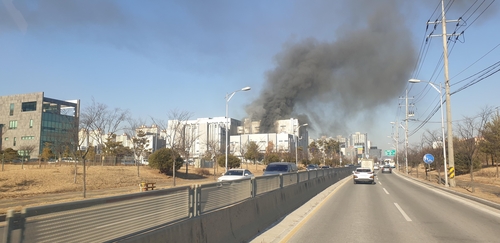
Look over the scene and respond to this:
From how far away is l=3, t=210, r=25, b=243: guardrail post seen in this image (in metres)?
3.24

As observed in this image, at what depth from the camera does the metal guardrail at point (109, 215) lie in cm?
341

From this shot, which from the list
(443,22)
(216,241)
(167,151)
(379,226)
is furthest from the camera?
(167,151)

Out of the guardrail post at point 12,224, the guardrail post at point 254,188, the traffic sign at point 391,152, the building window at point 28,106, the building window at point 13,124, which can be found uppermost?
the building window at point 28,106

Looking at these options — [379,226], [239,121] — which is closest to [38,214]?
[379,226]

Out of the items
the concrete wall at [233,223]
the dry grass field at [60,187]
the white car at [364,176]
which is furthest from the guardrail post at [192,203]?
the white car at [364,176]

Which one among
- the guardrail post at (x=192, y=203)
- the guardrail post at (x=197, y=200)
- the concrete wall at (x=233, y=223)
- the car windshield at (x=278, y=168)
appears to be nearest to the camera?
the concrete wall at (x=233, y=223)

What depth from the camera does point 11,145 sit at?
74938 mm

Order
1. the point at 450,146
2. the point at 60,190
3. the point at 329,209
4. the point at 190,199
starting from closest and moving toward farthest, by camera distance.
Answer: the point at 190,199 < the point at 329,209 < the point at 60,190 < the point at 450,146

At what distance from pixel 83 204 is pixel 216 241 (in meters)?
3.28

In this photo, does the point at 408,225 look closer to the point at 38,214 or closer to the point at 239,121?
the point at 38,214

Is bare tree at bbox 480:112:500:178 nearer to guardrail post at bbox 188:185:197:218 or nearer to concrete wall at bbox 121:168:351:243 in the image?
concrete wall at bbox 121:168:351:243

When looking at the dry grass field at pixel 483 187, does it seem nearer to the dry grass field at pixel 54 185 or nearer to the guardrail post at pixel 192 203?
the guardrail post at pixel 192 203

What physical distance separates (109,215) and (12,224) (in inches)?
46.2

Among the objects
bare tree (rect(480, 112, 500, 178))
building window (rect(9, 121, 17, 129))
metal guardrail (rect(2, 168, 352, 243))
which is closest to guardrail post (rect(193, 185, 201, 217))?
metal guardrail (rect(2, 168, 352, 243))
